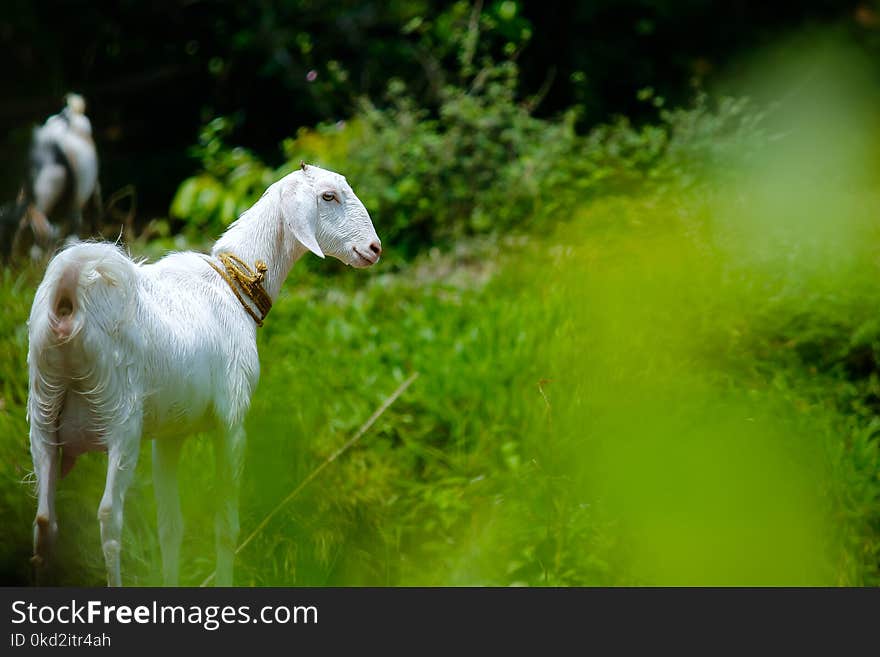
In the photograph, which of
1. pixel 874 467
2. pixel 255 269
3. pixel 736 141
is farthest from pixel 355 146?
pixel 255 269

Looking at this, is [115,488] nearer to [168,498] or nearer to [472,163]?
[168,498]

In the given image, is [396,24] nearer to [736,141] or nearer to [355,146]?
[355,146]

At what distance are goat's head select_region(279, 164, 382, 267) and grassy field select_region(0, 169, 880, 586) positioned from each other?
2.86ft

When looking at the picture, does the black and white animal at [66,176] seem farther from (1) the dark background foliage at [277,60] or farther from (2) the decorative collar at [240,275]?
(2) the decorative collar at [240,275]

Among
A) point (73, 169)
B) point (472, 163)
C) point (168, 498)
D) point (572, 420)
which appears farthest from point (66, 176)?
point (168, 498)

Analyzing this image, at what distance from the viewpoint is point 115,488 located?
2.47 metres

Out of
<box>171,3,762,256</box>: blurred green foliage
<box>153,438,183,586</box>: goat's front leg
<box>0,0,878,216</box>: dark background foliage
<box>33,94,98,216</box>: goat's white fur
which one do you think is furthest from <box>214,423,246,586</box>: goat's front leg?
<box>0,0,878,216</box>: dark background foliage

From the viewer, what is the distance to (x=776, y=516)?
369 cm

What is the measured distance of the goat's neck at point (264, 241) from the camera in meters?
2.73

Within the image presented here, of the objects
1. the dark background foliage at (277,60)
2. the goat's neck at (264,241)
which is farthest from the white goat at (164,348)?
the dark background foliage at (277,60)

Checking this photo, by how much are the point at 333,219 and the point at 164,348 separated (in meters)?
0.52

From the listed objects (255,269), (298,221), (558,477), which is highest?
(298,221)

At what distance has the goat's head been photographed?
257 cm

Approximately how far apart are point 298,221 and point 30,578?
1593 millimetres
